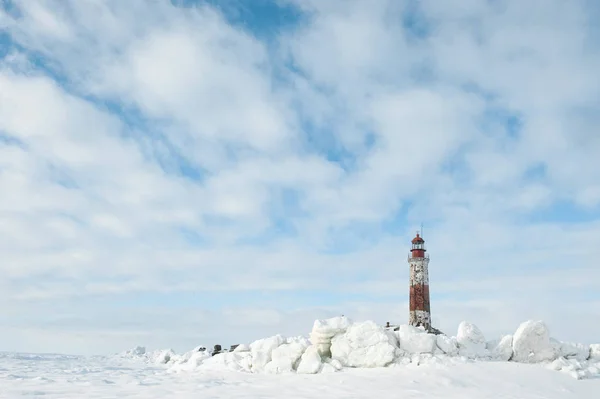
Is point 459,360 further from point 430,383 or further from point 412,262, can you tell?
point 412,262

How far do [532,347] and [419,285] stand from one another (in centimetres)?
1635

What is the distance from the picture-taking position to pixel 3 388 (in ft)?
40.8

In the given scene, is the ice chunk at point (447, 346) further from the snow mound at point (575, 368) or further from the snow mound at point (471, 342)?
the snow mound at point (575, 368)

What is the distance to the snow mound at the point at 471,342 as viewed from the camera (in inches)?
734

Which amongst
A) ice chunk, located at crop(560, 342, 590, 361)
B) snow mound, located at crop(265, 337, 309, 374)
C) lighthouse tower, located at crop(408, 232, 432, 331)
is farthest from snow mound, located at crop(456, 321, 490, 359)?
lighthouse tower, located at crop(408, 232, 432, 331)

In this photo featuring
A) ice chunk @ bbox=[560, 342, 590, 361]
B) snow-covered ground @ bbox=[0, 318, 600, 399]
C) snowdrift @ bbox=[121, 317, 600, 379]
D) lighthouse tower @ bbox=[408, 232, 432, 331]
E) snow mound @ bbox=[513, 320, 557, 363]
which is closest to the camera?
snow-covered ground @ bbox=[0, 318, 600, 399]

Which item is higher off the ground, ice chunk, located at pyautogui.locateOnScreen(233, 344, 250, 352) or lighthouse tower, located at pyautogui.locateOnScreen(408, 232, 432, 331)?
lighthouse tower, located at pyautogui.locateOnScreen(408, 232, 432, 331)

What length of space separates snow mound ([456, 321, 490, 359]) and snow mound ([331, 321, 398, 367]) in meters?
2.69

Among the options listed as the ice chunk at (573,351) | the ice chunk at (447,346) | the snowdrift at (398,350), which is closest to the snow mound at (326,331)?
the snowdrift at (398,350)

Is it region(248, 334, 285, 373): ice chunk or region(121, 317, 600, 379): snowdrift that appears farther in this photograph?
region(248, 334, 285, 373): ice chunk

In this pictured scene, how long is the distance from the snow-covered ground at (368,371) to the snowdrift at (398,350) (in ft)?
0.12

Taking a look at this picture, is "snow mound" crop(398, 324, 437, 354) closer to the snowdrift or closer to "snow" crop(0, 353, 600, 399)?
the snowdrift

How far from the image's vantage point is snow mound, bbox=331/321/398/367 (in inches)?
690

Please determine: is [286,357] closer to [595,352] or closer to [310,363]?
[310,363]
